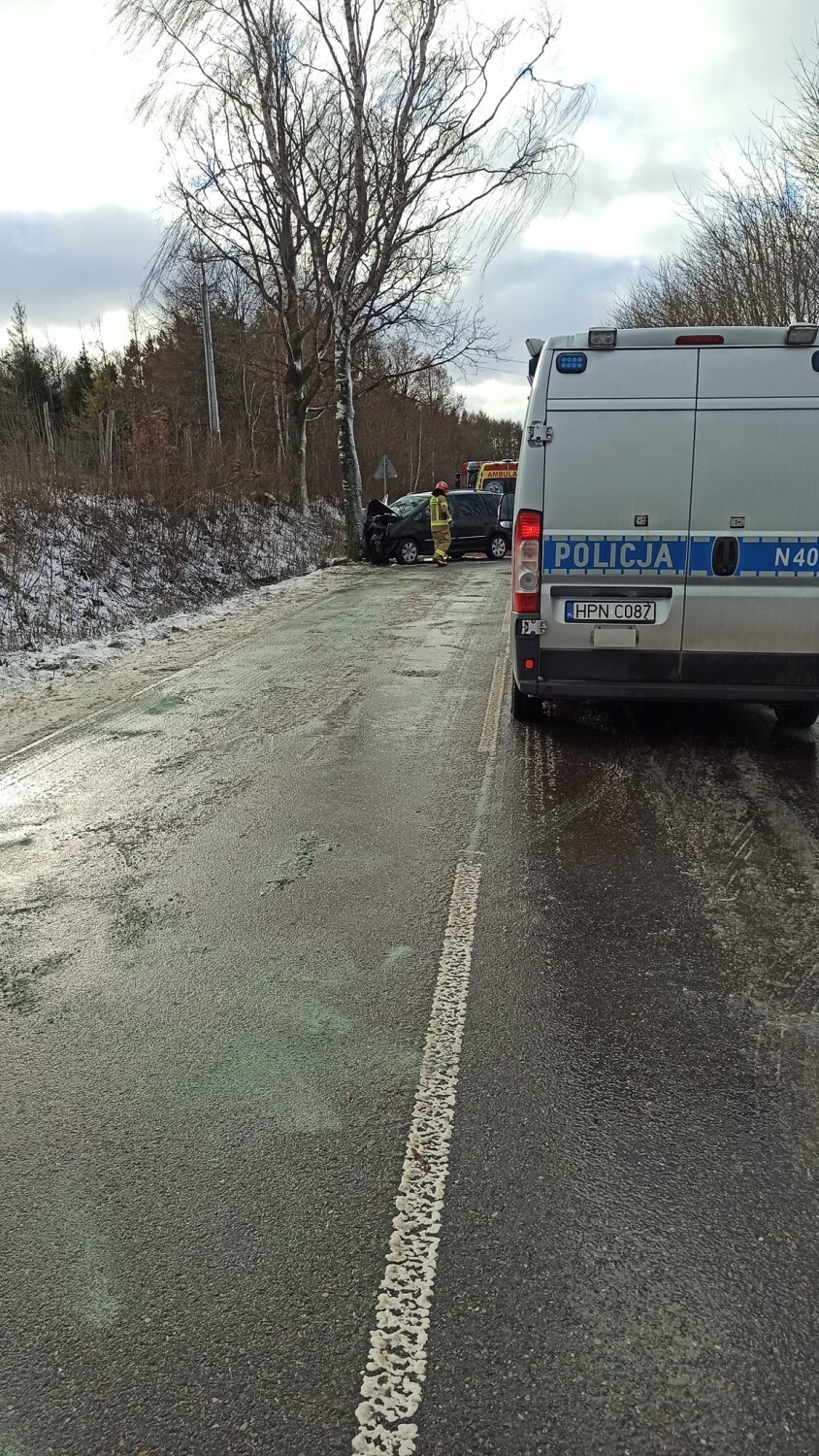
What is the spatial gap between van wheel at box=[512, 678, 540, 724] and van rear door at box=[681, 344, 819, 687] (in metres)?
1.45

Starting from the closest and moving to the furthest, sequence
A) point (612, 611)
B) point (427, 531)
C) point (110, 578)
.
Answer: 1. point (612, 611)
2. point (110, 578)
3. point (427, 531)

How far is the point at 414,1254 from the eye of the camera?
2250mm

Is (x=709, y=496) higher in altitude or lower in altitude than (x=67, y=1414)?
higher

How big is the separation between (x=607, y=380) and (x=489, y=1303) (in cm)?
521

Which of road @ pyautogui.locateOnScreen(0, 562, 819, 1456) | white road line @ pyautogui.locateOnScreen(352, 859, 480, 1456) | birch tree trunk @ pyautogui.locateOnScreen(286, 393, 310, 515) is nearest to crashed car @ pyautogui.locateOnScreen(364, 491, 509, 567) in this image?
birch tree trunk @ pyautogui.locateOnScreen(286, 393, 310, 515)

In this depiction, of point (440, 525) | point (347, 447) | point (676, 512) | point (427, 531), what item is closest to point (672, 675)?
point (676, 512)

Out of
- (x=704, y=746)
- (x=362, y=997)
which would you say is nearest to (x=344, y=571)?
(x=704, y=746)

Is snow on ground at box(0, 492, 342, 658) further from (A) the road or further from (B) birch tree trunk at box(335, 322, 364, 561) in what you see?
(A) the road

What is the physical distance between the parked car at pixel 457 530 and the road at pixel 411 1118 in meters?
18.2

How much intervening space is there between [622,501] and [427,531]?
703 inches

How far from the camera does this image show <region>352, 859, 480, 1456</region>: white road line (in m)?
1.86

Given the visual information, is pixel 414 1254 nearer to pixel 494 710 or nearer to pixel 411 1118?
pixel 411 1118

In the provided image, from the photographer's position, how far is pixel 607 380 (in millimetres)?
5898

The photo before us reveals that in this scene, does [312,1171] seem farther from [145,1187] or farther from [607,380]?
[607,380]
